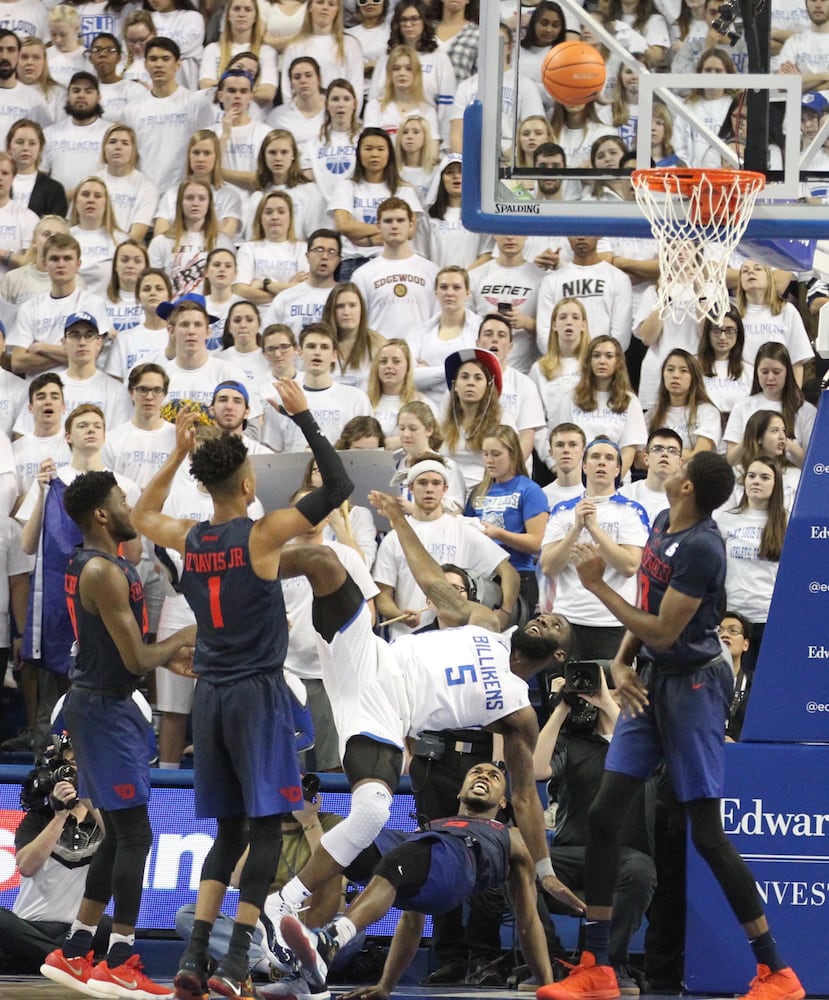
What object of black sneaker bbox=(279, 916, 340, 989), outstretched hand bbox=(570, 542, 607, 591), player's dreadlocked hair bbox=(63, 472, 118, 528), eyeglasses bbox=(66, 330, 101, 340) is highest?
eyeglasses bbox=(66, 330, 101, 340)

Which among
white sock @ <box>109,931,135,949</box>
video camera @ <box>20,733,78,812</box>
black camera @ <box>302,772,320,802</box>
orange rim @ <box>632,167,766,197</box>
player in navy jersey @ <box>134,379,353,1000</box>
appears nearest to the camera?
player in navy jersey @ <box>134,379,353,1000</box>

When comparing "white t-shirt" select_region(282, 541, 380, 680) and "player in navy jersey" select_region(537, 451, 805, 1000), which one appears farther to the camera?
"white t-shirt" select_region(282, 541, 380, 680)

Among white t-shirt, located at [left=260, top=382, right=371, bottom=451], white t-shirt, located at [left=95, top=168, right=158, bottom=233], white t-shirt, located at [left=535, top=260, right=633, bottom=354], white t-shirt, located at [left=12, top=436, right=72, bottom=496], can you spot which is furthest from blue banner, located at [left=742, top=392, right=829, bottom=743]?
white t-shirt, located at [left=95, top=168, right=158, bottom=233]

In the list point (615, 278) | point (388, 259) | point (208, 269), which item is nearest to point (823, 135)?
point (615, 278)

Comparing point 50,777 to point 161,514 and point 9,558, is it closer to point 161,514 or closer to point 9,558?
point 161,514

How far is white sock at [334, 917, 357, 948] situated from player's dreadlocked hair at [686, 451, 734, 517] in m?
2.47

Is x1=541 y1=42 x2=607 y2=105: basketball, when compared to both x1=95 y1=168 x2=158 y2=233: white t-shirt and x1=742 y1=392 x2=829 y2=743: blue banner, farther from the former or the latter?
x1=95 y1=168 x2=158 y2=233: white t-shirt

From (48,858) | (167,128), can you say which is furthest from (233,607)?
(167,128)

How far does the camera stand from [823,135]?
27.2 feet

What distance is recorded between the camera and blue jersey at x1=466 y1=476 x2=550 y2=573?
10773mm

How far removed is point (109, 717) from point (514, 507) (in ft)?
12.3

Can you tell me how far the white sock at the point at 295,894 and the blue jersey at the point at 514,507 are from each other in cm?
363

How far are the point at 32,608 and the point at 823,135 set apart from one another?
5.45m

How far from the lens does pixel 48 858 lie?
901 cm
